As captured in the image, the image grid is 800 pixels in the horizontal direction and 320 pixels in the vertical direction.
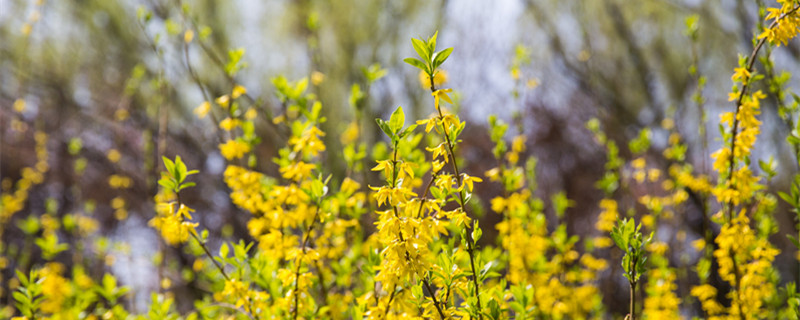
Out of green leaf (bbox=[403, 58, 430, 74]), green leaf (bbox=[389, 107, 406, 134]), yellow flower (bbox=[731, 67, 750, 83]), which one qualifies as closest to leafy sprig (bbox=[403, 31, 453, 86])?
green leaf (bbox=[403, 58, 430, 74])

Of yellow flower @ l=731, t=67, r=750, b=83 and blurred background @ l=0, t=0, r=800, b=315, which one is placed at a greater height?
blurred background @ l=0, t=0, r=800, b=315

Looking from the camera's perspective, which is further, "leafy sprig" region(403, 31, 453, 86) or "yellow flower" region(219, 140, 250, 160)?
"yellow flower" region(219, 140, 250, 160)

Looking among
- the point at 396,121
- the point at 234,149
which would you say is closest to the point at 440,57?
the point at 396,121

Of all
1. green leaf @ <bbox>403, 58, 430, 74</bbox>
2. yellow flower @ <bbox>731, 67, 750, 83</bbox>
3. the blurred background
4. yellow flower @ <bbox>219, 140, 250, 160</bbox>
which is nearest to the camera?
green leaf @ <bbox>403, 58, 430, 74</bbox>

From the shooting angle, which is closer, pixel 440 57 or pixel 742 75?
pixel 440 57

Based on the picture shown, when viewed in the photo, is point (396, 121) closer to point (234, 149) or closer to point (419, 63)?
point (419, 63)

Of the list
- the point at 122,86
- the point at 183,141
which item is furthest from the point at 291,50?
the point at 122,86

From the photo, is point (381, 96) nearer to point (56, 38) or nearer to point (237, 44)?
point (237, 44)

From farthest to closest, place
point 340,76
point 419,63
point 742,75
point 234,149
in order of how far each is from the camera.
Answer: point 340,76 < point 234,149 < point 742,75 < point 419,63

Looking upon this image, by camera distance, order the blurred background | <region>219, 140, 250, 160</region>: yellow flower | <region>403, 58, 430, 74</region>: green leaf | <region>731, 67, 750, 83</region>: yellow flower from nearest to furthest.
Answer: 1. <region>403, 58, 430, 74</region>: green leaf
2. <region>731, 67, 750, 83</region>: yellow flower
3. <region>219, 140, 250, 160</region>: yellow flower
4. the blurred background

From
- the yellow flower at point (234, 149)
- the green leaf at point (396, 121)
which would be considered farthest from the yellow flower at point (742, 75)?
the yellow flower at point (234, 149)

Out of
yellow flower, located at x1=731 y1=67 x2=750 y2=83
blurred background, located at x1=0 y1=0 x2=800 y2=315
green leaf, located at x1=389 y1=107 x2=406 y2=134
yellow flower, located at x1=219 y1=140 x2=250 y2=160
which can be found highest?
blurred background, located at x1=0 y1=0 x2=800 y2=315

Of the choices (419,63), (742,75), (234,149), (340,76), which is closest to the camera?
(419,63)

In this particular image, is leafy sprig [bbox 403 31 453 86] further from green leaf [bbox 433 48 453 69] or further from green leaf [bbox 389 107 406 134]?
green leaf [bbox 389 107 406 134]
